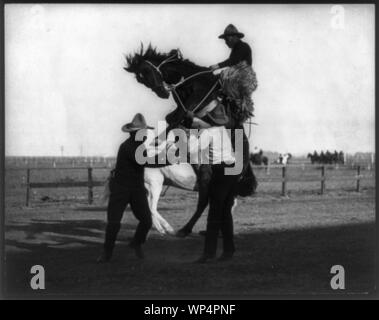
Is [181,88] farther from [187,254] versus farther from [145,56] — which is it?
[187,254]

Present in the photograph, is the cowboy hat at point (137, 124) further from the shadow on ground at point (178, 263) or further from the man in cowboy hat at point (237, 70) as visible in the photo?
the shadow on ground at point (178, 263)

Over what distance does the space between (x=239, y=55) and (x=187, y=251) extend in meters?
2.10

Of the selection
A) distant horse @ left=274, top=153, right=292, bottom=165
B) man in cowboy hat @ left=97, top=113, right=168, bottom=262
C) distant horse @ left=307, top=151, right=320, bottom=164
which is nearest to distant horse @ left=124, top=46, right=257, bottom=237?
man in cowboy hat @ left=97, top=113, right=168, bottom=262

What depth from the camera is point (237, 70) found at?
748 centimetres

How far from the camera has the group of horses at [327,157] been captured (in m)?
8.20

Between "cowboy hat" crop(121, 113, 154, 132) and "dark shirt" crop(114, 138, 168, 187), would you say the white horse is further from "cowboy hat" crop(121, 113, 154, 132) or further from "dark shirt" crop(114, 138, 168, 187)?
"cowboy hat" crop(121, 113, 154, 132)

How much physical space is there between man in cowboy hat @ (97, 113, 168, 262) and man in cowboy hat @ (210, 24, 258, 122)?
953 millimetres

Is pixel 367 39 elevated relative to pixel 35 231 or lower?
elevated

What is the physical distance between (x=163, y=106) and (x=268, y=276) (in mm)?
2050

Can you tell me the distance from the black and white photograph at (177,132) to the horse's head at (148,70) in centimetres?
1

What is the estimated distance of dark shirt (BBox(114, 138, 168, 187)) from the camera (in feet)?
24.4

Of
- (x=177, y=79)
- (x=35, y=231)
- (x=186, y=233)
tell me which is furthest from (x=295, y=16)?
(x=35, y=231)
